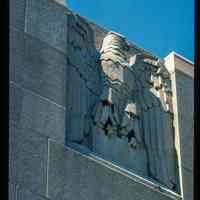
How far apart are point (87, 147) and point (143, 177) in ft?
2.85

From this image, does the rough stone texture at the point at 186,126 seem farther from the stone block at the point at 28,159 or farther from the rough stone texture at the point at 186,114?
the stone block at the point at 28,159

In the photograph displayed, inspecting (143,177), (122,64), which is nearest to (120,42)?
(122,64)

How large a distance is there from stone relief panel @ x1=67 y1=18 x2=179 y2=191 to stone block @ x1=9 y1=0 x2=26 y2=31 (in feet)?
3.15

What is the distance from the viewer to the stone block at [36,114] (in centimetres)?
998

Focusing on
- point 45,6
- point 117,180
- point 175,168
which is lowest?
point 117,180

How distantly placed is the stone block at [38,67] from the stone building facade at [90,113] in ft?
0.05

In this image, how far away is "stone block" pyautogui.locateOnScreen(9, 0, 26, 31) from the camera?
1070cm

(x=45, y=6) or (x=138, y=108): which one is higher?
(x=45, y=6)

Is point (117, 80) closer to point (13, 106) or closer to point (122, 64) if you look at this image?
point (122, 64)

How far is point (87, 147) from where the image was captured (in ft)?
35.4

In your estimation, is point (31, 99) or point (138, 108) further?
point (138, 108)

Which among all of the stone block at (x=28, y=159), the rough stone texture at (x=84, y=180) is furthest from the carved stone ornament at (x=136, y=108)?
the stone block at (x=28, y=159)

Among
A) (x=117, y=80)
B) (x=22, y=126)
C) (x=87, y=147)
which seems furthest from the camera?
(x=117, y=80)

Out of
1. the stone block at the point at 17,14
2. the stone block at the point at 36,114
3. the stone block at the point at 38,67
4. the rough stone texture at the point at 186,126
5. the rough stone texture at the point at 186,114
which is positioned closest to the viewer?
the stone block at the point at 36,114
